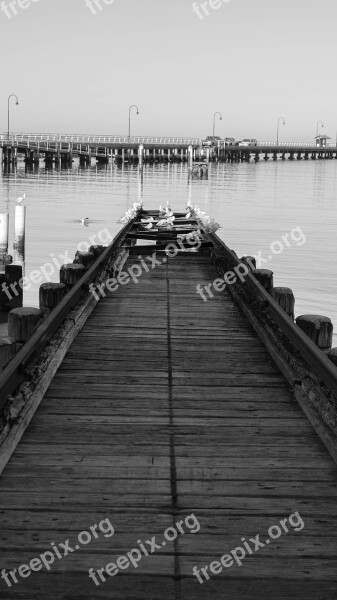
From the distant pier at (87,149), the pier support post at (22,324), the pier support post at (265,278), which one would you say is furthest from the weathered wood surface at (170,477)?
the distant pier at (87,149)

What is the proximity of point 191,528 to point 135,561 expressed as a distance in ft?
1.29

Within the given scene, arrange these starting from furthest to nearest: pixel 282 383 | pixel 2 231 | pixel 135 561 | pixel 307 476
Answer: pixel 2 231 → pixel 282 383 → pixel 307 476 → pixel 135 561

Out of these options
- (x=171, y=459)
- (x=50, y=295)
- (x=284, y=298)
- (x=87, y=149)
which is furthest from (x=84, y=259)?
(x=87, y=149)

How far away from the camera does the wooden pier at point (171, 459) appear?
3455 millimetres

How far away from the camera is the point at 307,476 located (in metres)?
4.42

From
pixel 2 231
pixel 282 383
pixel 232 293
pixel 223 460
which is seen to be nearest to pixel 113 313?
pixel 232 293

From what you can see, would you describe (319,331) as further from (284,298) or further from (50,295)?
(50,295)

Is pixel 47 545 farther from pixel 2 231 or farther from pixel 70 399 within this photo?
pixel 2 231
